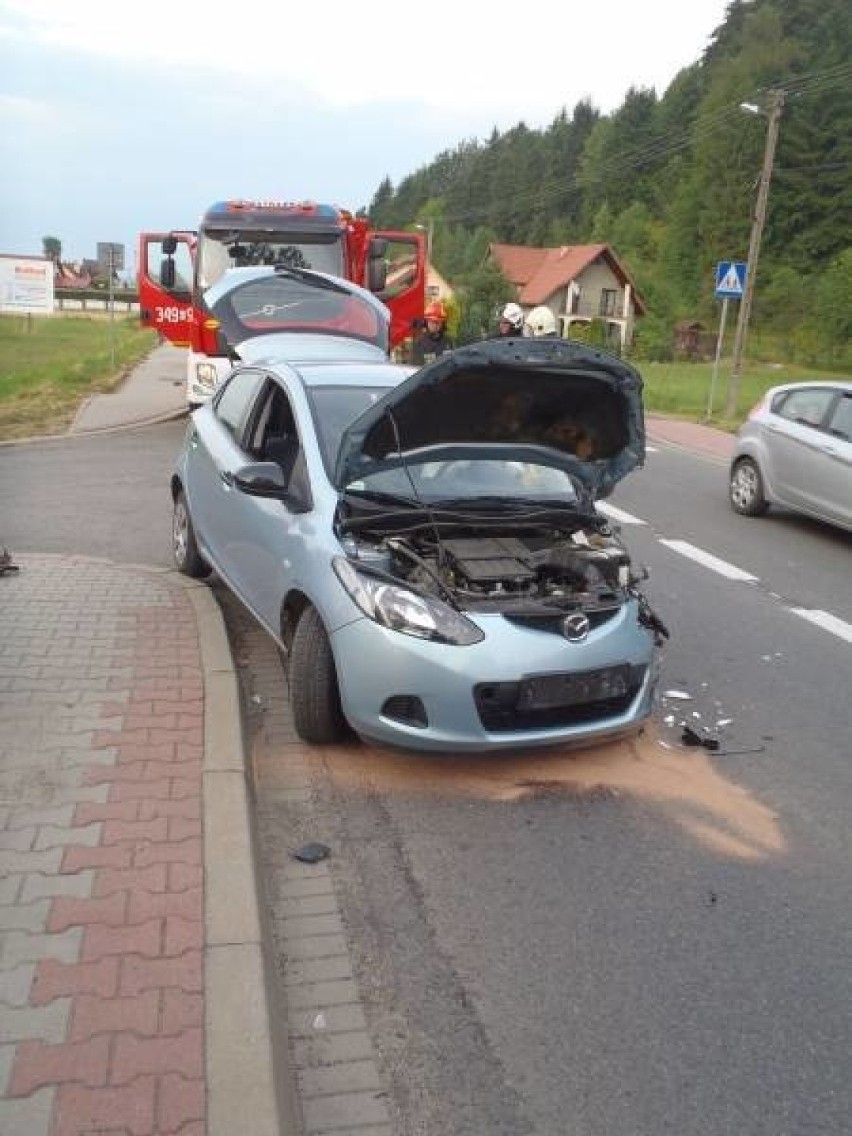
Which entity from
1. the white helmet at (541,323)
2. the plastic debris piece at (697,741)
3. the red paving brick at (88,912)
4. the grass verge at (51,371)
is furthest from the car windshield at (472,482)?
the grass verge at (51,371)

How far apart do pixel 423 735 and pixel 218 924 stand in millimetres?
1333

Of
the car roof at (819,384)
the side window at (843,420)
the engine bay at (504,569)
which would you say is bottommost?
the engine bay at (504,569)

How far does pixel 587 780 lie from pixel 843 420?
6760mm

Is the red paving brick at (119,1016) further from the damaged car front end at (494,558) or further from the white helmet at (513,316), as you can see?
the white helmet at (513,316)

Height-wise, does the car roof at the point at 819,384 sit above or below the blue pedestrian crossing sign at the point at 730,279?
below

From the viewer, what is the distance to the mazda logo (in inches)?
177

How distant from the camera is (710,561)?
931 cm

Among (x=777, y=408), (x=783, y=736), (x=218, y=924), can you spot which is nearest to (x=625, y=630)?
(x=783, y=736)

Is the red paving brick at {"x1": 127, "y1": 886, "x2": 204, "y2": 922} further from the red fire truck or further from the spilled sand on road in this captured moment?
the red fire truck

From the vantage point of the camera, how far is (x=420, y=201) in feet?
476

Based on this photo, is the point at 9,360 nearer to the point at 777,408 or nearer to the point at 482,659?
the point at 777,408

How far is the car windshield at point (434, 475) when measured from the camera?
517cm

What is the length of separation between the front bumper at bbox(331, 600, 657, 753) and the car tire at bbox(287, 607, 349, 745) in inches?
5.2

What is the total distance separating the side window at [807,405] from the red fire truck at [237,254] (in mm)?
6453
